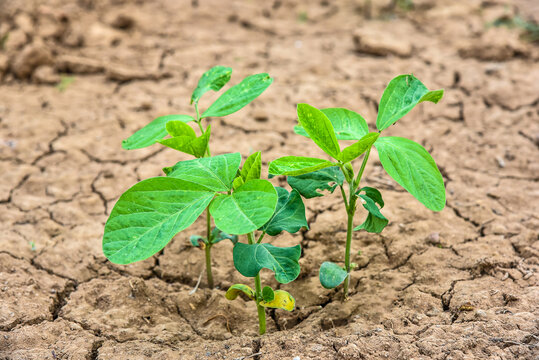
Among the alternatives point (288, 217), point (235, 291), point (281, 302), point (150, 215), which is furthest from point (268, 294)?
point (150, 215)

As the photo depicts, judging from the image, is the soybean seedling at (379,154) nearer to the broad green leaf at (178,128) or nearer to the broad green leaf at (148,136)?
the broad green leaf at (178,128)

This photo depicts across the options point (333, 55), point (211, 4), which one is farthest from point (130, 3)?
point (333, 55)

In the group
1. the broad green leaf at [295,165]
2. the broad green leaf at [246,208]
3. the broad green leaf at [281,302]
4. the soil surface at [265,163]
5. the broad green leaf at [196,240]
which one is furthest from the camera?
the broad green leaf at [196,240]

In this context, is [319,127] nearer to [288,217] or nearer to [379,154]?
[379,154]

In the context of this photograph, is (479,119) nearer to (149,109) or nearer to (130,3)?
(149,109)

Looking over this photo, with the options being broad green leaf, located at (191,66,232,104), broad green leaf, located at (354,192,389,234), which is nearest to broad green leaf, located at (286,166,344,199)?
broad green leaf, located at (354,192,389,234)

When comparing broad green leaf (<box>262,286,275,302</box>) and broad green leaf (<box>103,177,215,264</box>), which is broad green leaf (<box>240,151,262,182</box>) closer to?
broad green leaf (<box>103,177,215,264</box>)

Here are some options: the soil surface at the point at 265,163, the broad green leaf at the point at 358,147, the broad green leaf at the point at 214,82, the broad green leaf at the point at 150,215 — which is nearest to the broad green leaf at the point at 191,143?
the broad green leaf at the point at 150,215
